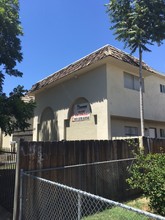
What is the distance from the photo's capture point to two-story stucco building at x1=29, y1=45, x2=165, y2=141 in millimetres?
14273

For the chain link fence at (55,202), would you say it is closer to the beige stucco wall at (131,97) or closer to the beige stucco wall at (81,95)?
the beige stucco wall at (81,95)

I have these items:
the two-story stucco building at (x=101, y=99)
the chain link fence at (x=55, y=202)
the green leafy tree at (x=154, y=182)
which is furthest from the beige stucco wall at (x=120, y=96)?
the chain link fence at (x=55, y=202)

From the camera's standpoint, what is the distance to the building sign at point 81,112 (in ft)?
51.2

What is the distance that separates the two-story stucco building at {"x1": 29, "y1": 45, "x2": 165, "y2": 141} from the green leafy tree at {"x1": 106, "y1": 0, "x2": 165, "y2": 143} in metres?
1.36

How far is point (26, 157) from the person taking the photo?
5.63 meters

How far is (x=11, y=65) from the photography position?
14867 mm

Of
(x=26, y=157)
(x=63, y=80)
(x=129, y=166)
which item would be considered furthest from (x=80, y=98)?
(x=26, y=157)

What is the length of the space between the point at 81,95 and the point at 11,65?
5.00m

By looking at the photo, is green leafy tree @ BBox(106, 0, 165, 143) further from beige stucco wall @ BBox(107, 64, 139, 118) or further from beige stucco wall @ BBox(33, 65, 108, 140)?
beige stucco wall @ BBox(33, 65, 108, 140)

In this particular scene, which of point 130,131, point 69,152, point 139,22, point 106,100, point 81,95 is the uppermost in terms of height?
point 139,22

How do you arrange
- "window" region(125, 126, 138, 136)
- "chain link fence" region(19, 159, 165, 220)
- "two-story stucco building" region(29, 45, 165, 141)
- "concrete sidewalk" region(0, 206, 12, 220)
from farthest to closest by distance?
"window" region(125, 126, 138, 136) < "two-story stucco building" region(29, 45, 165, 141) < "concrete sidewalk" region(0, 206, 12, 220) < "chain link fence" region(19, 159, 165, 220)

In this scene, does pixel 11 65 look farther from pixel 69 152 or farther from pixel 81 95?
pixel 69 152

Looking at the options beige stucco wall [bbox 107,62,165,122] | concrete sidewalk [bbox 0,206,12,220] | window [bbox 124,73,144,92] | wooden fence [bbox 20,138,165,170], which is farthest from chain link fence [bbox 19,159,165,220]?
window [bbox 124,73,144,92]

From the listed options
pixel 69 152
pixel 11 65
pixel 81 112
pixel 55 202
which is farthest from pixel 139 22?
pixel 55 202
